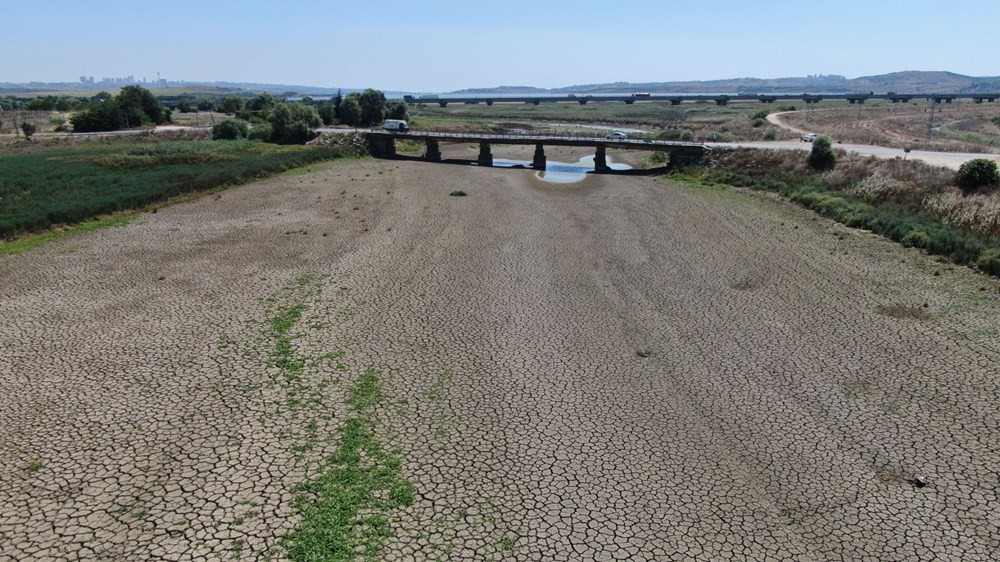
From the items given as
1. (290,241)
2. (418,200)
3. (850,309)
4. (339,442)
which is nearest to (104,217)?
(290,241)

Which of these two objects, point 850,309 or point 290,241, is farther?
point 290,241

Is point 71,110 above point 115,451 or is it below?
above

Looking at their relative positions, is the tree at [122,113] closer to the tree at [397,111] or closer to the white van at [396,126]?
the tree at [397,111]

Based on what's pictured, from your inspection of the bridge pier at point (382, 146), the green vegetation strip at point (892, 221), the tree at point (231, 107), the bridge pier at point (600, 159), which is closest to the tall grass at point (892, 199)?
the green vegetation strip at point (892, 221)

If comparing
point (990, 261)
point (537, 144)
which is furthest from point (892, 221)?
point (537, 144)

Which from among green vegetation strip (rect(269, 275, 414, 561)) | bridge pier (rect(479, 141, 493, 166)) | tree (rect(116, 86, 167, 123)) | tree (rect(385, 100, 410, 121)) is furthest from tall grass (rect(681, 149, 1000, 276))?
tree (rect(116, 86, 167, 123))

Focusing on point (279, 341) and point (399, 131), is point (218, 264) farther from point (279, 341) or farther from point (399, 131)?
point (399, 131)
